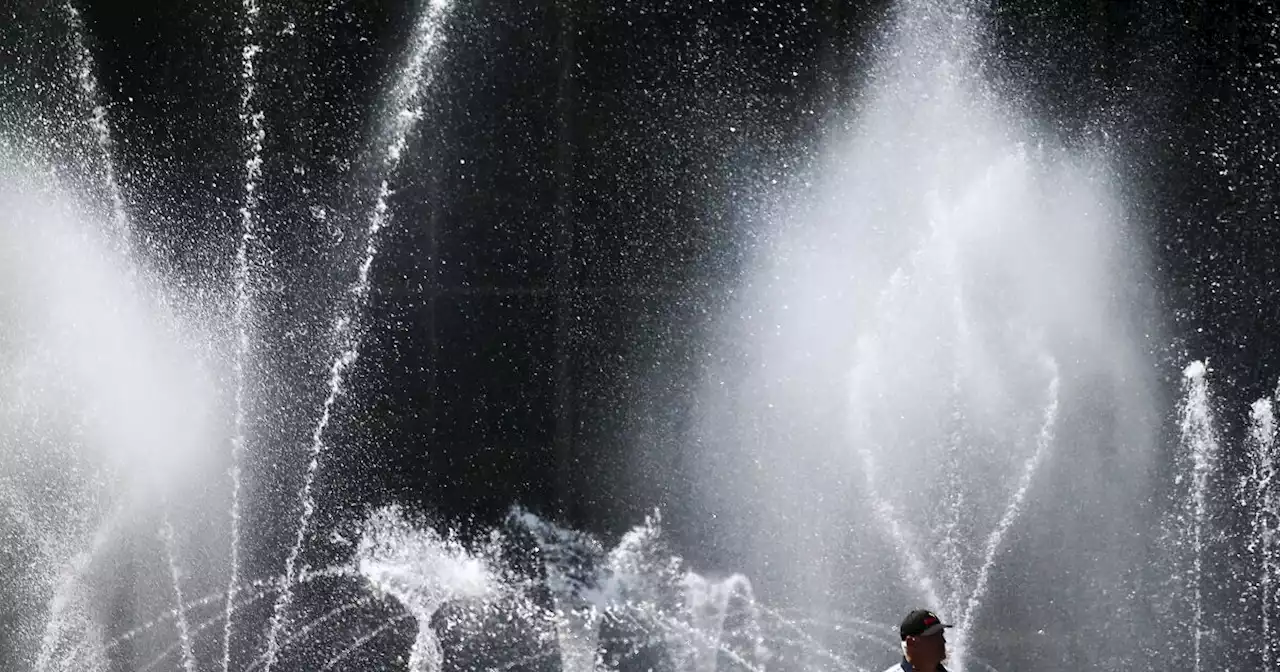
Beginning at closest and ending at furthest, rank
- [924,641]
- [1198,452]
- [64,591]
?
[924,641] → [1198,452] → [64,591]

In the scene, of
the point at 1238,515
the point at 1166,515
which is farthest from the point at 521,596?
the point at 1238,515

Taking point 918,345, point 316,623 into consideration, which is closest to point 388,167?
Result: point 316,623

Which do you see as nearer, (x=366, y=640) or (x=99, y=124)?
(x=366, y=640)

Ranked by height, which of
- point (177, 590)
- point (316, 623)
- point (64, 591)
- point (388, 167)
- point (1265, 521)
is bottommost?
point (1265, 521)

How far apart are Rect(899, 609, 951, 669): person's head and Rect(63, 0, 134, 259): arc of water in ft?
8.71

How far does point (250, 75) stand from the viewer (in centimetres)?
343

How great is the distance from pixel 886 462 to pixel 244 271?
2.07 meters

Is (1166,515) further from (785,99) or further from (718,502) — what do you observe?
(785,99)

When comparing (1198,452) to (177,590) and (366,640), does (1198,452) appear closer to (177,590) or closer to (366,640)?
(366,640)

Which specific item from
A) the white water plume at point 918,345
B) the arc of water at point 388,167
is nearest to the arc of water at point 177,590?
the arc of water at point 388,167

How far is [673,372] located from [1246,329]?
167 cm

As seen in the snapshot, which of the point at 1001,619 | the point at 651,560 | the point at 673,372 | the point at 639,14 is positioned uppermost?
the point at 639,14

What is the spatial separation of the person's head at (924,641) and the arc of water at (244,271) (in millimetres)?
2147

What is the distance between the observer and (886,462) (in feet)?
10.7
